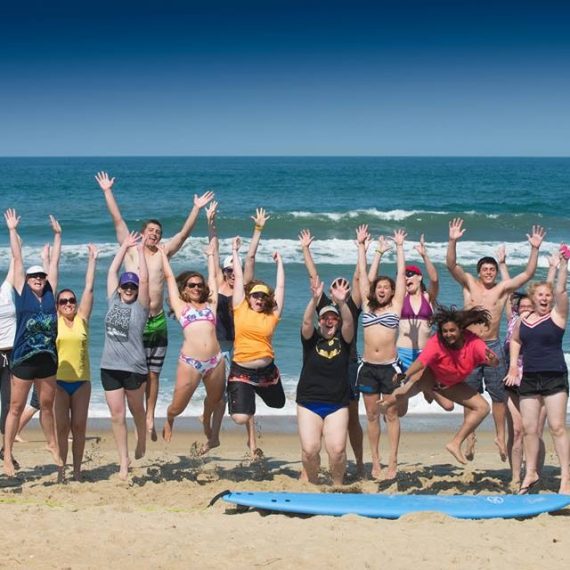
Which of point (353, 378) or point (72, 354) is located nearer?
point (72, 354)

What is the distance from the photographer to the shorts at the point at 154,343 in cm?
883

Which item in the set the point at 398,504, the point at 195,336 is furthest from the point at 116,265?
the point at 398,504

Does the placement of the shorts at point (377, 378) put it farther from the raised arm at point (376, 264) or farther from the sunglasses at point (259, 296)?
the sunglasses at point (259, 296)

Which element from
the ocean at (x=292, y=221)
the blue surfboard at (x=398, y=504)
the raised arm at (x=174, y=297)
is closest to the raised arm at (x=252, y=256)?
the raised arm at (x=174, y=297)

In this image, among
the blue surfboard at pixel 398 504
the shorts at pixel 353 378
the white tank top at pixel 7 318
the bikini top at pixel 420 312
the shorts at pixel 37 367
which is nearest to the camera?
the blue surfboard at pixel 398 504

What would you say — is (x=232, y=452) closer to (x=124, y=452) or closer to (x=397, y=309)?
(x=124, y=452)

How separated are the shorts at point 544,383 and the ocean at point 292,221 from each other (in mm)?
4758

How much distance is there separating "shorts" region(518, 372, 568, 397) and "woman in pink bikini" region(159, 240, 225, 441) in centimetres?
284

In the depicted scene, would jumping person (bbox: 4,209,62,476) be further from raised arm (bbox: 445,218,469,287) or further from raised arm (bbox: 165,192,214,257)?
raised arm (bbox: 445,218,469,287)

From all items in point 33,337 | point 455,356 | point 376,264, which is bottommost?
point 455,356

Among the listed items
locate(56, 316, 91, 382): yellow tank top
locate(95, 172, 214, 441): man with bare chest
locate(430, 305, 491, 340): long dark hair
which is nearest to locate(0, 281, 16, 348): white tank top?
locate(56, 316, 91, 382): yellow tank top

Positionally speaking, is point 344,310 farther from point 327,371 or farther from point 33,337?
point 33,337

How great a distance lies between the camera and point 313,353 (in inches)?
307

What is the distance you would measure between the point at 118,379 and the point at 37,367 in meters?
0.75
